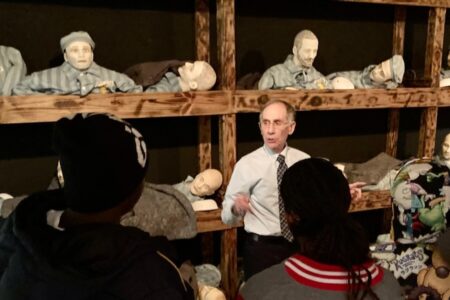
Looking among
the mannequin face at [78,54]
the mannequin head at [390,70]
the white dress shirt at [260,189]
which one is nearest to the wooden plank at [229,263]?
the white dress shirt at [260,189]

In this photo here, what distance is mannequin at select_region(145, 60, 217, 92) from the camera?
1776 mm

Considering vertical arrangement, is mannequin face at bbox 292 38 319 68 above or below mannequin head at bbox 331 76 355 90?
above

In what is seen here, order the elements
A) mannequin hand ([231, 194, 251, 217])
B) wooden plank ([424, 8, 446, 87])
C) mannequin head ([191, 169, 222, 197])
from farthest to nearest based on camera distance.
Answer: wooden plank ([424, 8, 446, 87]) < mannequin head ([191, 169, 222, 197]) < mannequin hand ([231, 194, 251, 217])

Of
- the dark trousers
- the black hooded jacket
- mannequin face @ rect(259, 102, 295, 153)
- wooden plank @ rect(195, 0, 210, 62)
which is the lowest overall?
the dark trousers

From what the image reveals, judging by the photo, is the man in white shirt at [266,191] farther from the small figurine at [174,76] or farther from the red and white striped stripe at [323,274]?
the red and white striped stripe at [323,274]

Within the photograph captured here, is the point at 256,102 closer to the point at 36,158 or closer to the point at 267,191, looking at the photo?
the point at 267,191

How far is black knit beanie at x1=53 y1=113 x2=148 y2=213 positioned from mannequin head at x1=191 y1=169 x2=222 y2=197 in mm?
1166

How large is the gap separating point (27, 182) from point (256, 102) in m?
0.99

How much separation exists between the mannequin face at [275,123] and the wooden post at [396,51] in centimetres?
120

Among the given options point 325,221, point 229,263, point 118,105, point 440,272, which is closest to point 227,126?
point 118,105

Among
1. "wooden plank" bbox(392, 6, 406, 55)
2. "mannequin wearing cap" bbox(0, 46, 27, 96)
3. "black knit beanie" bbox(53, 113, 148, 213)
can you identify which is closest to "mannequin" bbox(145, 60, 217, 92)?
"mannequin wearing cap" bbox(0, 46, 27, 96)

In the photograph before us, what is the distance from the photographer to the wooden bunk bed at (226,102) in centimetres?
157

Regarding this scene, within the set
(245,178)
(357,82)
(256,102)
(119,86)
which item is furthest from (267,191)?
(357,82)

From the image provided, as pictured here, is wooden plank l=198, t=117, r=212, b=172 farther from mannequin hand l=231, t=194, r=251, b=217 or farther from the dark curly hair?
the dark curly hair
